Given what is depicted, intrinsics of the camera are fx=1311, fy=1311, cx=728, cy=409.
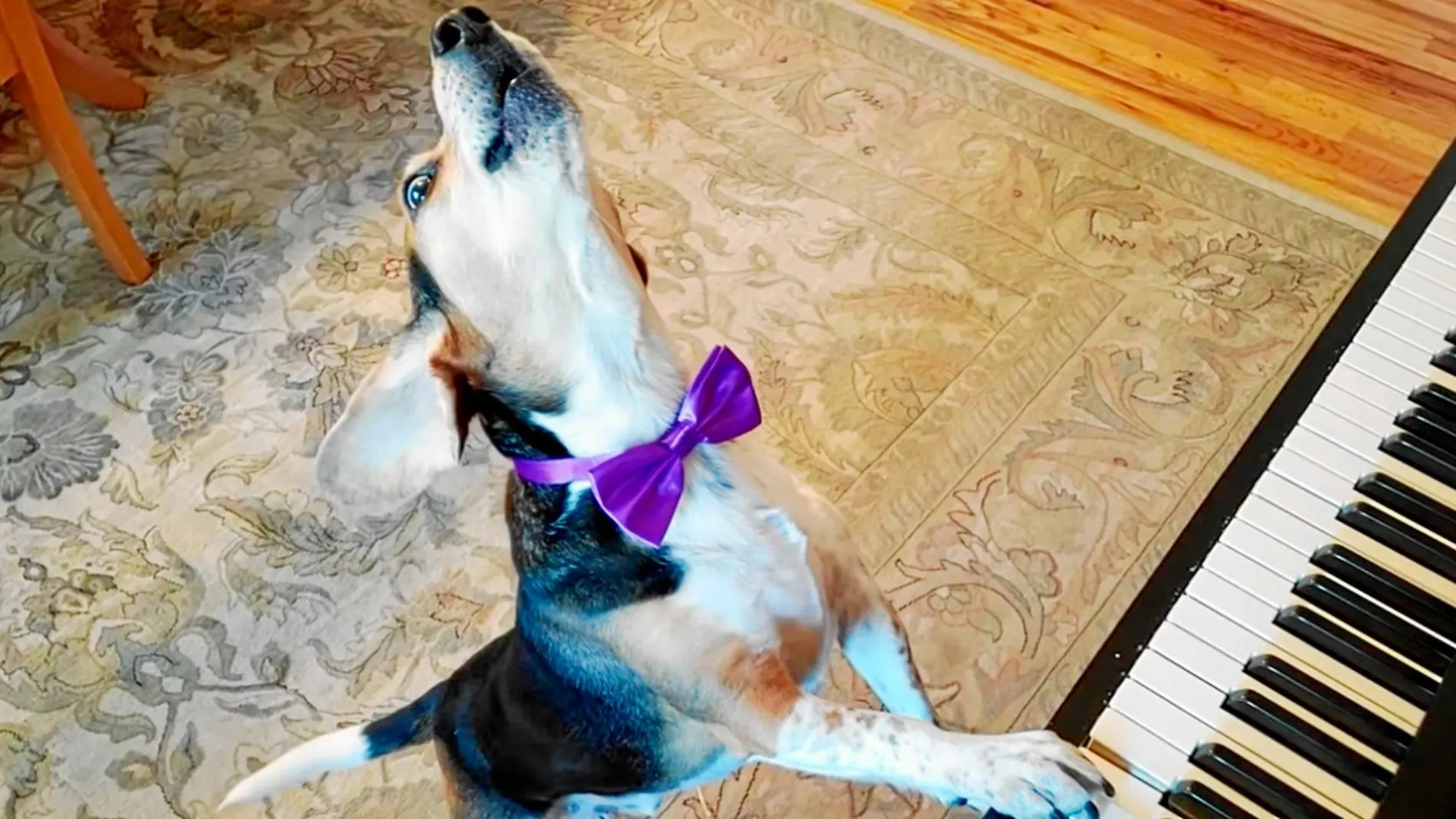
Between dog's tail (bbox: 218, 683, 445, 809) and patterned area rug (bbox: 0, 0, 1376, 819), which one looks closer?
dog's tail (bbox: 218, 683, 445, 809)

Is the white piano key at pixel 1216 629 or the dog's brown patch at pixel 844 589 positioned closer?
the white piano key at pixel 1216 629

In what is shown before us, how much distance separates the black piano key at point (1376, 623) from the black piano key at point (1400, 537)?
0.06 meters

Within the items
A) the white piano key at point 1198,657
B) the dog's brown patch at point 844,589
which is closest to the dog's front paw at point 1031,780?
the white piano key at point 1198,657

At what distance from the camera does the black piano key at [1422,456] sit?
1142 millimetres

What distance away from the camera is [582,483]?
53.8 inches

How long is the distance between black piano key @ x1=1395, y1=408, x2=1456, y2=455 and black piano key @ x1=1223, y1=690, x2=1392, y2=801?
0.31 m

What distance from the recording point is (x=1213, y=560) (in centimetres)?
112

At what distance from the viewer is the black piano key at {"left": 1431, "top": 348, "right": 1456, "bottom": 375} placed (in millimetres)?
1206

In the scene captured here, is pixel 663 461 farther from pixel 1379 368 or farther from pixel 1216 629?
pixel 1379 368

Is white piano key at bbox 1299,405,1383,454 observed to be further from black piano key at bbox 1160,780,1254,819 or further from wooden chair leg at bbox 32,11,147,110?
wooden chair leg at bbox 32,11,147,110

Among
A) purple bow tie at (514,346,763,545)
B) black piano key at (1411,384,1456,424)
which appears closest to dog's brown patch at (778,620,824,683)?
purple bow tie at (514,346,763,545)

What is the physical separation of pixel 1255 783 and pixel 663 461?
1.98 ft

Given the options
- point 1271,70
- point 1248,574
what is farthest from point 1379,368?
point 1271,70

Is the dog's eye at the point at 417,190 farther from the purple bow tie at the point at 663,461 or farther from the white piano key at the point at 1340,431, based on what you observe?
the white piano key at the point at 1340,431
